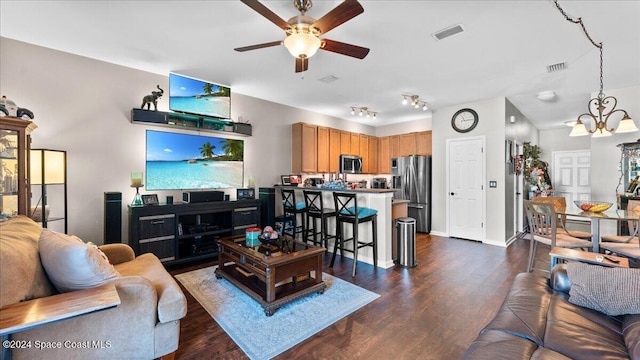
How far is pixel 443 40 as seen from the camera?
2.83m

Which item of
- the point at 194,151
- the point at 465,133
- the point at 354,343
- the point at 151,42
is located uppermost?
the point at 151,42

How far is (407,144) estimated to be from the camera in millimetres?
6473

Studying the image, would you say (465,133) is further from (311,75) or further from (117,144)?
(117,144)

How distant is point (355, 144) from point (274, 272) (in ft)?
15.3

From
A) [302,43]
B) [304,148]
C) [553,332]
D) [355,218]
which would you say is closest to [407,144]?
[304,148]

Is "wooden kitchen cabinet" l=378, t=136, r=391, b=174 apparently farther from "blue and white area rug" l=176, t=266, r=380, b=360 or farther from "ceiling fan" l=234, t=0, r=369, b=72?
"ceiling fan" l=234, t=0, r=369, b=72

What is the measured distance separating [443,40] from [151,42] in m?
3.18

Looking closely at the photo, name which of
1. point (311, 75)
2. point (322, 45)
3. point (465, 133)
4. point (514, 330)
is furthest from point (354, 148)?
point (514, 330)

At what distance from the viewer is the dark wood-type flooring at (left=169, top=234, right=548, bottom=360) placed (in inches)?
73.7

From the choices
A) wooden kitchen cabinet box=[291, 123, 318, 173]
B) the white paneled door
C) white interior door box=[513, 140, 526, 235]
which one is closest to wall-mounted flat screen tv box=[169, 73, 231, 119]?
wooden kitchen cabinet box=[291, 123, 318, 173]

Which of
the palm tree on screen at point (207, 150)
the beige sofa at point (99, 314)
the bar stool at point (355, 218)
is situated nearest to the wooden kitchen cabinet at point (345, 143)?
the bar stool at point (355, 218)

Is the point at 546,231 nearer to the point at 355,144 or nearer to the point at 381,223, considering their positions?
the point at 381,223

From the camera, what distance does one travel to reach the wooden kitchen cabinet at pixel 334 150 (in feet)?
19.2

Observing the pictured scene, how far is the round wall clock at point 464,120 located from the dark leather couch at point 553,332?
4064 millimetres
